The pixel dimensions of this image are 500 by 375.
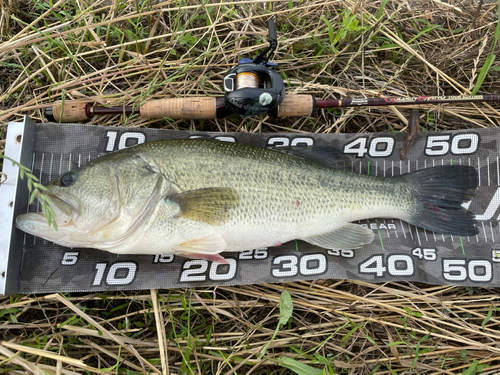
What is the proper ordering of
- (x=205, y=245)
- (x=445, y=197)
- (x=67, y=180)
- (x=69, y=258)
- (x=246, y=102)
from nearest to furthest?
(x=67, y=180) < (x=205, y=245) < (x=246, y=102) < (x=69, y=258) < (x=445, y=197)

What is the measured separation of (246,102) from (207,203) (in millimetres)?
778

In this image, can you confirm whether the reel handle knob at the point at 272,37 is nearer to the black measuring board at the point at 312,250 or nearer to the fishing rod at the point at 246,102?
the fishing rod at the point at 246,102

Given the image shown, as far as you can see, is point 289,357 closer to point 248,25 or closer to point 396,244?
point 396,244

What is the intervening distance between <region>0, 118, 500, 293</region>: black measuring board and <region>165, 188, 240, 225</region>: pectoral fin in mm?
532

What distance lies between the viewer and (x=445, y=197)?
2527mm

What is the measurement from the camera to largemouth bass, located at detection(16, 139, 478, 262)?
1.99 meters

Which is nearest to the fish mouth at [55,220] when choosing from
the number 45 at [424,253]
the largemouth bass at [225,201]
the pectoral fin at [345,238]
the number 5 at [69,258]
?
the largemouth bass at [225,201]

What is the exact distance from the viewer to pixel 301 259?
8.28 feet

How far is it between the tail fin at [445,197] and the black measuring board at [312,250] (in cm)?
14

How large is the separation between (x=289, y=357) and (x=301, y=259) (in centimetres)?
69

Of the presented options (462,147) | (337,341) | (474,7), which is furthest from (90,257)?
(474,7)

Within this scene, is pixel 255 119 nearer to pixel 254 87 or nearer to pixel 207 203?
pixel 254 87

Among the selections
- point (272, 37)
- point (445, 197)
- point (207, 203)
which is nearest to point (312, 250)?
point (207, 203)

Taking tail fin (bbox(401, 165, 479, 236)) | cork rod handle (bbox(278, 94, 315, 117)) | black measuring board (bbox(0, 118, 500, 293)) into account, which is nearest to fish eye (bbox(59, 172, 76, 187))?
black measuring board (bbox(0, 118, 500, 293))
